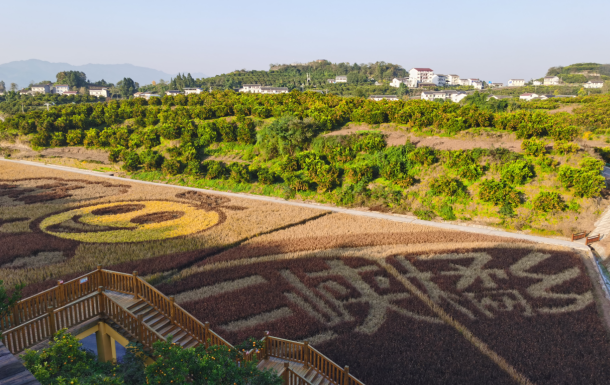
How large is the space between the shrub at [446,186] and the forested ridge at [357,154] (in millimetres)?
100

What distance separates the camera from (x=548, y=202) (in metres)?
27.7

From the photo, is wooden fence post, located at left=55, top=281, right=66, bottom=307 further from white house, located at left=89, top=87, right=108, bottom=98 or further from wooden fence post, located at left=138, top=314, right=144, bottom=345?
white house, located at left=89, top=87, right=108, bottom=98

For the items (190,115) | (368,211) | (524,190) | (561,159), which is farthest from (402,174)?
(190,115)

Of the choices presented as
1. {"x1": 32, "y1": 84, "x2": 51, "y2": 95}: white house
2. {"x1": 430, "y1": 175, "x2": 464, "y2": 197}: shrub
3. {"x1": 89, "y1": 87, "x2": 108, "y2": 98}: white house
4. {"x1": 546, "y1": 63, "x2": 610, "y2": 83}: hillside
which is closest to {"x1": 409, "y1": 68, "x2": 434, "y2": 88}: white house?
{"x1": 546, "y1": 63, "x2": 610, "y2": 83}: hillside

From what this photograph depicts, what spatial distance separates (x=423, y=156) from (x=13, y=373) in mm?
33865

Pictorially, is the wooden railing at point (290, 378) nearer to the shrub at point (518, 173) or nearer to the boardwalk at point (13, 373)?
the boardwalk at point (13, 373)

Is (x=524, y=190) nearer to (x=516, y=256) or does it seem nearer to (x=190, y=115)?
(x=516, y=256)

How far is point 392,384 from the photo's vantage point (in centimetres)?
1120

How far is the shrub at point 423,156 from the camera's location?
34.6 m

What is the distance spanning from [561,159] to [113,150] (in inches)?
2110

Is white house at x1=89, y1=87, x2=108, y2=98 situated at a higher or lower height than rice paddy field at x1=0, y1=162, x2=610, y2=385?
higher

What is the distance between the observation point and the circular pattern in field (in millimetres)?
24981

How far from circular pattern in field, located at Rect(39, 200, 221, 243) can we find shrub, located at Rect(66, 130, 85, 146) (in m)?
31.6

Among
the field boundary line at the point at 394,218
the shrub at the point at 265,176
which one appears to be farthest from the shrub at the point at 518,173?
the shrub at the point at 265,176
